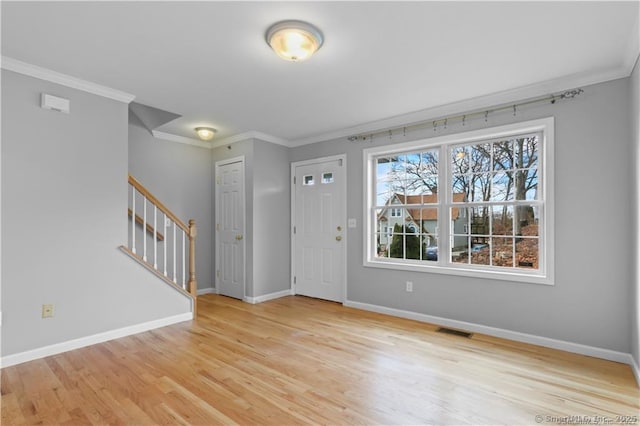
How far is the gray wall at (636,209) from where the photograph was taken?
2453 millimetres

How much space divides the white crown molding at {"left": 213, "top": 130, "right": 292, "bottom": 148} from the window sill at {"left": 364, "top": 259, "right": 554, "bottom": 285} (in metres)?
2.21

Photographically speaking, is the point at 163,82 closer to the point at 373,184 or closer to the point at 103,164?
the point at 103,164

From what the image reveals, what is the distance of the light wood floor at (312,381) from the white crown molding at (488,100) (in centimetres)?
233

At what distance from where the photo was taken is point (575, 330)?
9.77 feet

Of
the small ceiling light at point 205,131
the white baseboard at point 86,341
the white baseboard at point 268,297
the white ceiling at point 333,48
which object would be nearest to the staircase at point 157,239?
the white baseboard at point 86,341

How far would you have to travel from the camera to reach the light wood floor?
6.66 ft

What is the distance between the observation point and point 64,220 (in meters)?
2.96

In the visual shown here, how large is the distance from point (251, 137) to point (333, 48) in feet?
8.40

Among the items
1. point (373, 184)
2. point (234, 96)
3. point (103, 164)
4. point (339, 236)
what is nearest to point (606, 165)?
point (373, 184)

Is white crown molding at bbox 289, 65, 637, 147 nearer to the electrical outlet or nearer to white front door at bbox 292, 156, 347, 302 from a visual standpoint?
white front door at bbox 292, 156, 347, 302

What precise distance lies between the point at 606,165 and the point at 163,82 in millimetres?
3892

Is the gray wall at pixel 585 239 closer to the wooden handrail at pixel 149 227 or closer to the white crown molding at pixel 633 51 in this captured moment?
the white crown molding at pixel 633 51

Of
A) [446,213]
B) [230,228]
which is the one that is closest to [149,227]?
[230,228]

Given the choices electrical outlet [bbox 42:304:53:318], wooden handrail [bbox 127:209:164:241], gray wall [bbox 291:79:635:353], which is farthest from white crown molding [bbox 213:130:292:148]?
electrical outlet [bbox 42:304:53:318]
